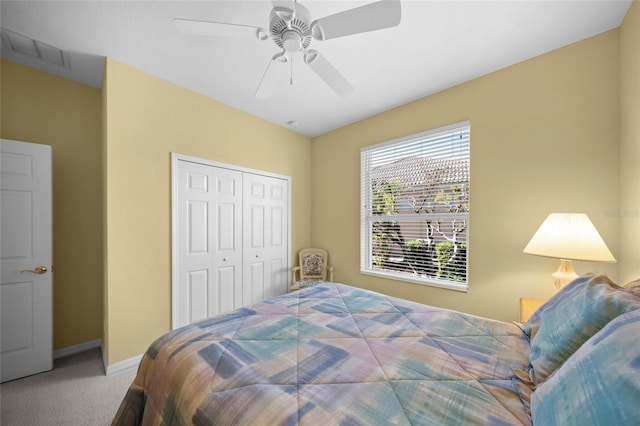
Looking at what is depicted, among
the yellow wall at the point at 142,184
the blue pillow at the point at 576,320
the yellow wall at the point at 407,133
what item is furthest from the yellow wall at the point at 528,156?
the yellow wall at the point at 142,184

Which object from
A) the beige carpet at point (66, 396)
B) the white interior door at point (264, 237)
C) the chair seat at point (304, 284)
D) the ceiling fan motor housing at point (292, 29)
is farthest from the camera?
the chair seat at point (304, 284)

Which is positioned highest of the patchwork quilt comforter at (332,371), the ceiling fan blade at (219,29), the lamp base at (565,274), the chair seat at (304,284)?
the ceiling fan blade at (219,29)

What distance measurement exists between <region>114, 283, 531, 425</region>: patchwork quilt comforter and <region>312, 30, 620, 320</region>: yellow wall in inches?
48.3

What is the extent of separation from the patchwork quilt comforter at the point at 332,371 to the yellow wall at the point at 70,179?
6.83ft

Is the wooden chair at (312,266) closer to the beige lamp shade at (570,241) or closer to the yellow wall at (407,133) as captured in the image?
the yellow wall at (407,133)

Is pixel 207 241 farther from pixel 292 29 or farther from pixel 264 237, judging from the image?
pixel 292 29

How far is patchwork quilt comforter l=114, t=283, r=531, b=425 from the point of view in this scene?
0.79 m

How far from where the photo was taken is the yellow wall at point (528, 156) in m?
1.93

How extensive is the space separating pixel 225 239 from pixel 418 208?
2.37 metres

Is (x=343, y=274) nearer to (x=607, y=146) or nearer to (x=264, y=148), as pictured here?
(x=264, y=148)

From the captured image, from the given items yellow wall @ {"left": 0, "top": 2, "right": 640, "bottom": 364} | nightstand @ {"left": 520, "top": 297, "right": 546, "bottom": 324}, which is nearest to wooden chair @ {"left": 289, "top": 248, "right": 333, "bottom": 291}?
yellow wall @ {"left": 0, "top": 2, "right": 640, "bottom": 364}

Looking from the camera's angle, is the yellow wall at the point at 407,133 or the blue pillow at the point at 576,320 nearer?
the blue pillow at the point at 576,320

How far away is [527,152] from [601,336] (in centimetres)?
205

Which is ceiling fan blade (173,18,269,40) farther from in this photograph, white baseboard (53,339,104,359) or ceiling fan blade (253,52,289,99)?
white baseboard (53,339,104,359)
